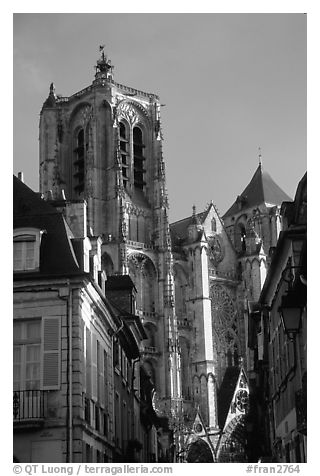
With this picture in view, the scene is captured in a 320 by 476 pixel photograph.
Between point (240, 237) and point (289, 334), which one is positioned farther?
point (240, 237)

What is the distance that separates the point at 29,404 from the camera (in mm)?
16953

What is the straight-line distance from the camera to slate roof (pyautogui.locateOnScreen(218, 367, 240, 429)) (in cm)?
7181

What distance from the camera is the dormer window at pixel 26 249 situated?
18250 millimetres

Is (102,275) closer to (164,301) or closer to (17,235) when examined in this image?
(17,235)

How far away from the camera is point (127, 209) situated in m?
69.2

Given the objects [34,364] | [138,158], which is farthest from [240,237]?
[34,364]

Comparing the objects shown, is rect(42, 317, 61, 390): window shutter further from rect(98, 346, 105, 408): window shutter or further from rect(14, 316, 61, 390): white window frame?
rect(98, 346, 105, 408): window shutter

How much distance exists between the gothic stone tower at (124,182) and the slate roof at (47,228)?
147 ft

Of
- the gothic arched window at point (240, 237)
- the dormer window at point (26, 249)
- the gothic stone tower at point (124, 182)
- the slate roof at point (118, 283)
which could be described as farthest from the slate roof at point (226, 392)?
the dormer window at point (26, 249)

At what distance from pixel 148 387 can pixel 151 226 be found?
112 feet

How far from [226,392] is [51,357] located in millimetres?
56048

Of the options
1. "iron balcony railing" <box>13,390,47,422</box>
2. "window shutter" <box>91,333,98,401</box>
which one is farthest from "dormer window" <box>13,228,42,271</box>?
"iron balcony railing" <box>13,390,47,422</box>

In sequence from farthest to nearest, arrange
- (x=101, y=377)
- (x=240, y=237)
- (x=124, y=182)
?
(x=240, y=237) < (x=124, y=182) < (x=101, y=377)

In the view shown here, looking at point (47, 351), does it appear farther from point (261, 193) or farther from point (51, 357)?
point (261, 193)
